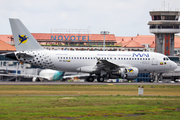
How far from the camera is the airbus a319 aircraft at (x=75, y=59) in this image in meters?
39.8

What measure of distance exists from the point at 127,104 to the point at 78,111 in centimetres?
438

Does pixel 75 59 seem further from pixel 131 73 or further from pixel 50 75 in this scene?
pixel 50 75

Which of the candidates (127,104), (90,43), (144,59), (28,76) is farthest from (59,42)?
(127,104)

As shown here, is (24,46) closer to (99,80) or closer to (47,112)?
(99,80)

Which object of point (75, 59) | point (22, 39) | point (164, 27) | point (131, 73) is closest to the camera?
point (131, 73)

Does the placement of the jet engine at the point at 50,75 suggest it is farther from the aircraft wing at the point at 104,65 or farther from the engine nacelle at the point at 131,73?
the engine nacelle at the point at 131,73

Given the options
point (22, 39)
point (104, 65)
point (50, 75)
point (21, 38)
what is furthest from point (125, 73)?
point (50, 75)

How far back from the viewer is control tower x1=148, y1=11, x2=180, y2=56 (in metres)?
90.7

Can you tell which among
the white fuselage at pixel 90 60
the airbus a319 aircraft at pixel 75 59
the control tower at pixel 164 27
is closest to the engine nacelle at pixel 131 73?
the airbus a319 aircraft at pixel 75 59

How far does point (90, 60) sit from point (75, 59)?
202cm

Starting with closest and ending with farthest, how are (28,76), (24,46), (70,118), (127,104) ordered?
(70,118), (127,104), (24,46), (28,76)

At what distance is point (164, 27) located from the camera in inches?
3617

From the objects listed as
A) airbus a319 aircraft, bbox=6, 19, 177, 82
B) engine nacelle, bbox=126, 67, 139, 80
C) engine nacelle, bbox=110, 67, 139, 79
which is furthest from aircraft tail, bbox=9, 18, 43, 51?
engine nacelle, bbox=126, 67, 139, 80

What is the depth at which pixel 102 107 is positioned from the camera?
18906 mm
